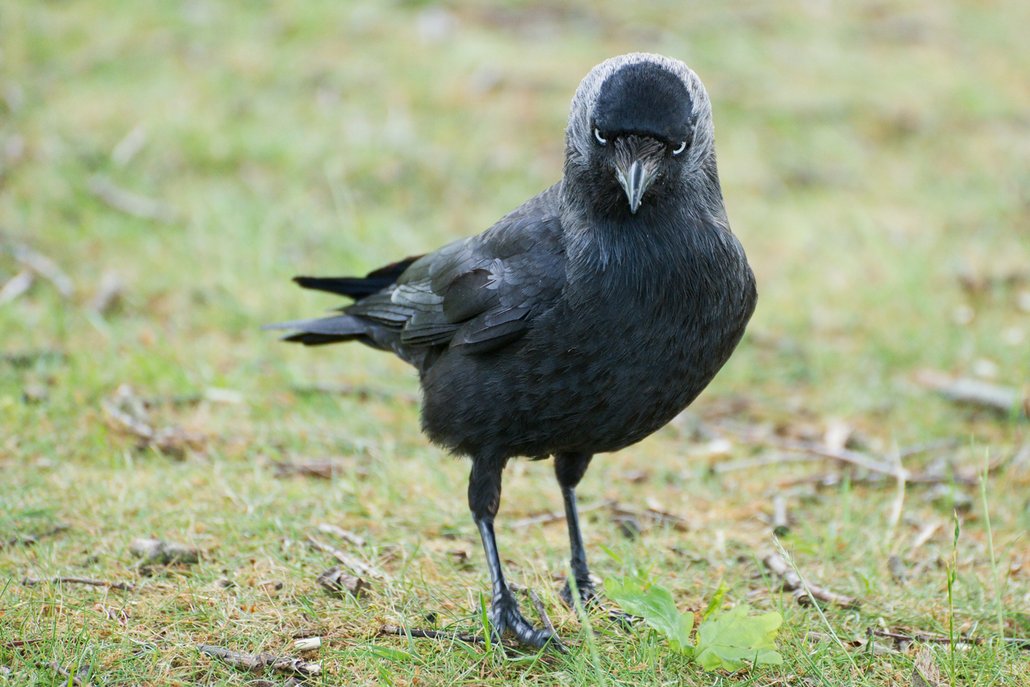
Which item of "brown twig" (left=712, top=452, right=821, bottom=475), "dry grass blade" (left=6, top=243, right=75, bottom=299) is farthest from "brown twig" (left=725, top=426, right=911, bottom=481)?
"dry grass blade" (left=6, top=243, right=75, bottom=299)

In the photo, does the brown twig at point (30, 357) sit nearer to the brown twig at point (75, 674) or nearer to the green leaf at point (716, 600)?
Result: the brown twig at point (75, 674)

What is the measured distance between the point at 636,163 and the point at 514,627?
1432 millimetres

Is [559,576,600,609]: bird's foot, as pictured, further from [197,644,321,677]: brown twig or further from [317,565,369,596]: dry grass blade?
[197,644,321,677]: brown twig

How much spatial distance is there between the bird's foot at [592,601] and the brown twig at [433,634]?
33 centimetres

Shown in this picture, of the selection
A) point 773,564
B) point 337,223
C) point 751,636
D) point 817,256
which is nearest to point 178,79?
point 337,223

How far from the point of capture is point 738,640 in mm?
3057

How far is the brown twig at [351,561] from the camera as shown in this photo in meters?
3.65

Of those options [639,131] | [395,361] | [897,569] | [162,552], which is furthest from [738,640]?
[395,361]

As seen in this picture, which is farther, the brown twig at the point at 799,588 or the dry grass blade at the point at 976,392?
the dry grass blade at the point at 976,392

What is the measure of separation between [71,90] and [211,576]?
5758mm

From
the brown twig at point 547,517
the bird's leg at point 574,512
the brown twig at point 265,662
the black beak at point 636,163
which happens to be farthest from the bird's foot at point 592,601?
the black beak at point 636,163

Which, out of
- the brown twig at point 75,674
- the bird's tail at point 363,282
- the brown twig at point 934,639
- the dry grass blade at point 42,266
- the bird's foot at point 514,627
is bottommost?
the brown twig at point 75,674

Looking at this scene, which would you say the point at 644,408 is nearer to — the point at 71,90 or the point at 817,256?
the point at 817,256

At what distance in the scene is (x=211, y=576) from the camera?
11.8 ft
